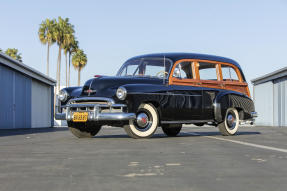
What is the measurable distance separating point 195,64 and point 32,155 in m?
5.53

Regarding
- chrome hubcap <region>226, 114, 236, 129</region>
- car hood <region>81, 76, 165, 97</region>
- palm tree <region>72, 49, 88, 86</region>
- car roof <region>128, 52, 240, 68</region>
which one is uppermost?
palm tree <region>72, 49, 88, 86</region>

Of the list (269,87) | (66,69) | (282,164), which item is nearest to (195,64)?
(282,164)

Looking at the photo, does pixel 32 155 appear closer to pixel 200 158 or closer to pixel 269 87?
pixel 200 158

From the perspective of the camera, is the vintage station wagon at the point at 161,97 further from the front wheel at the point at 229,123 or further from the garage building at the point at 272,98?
the garage building at the point at 272,98

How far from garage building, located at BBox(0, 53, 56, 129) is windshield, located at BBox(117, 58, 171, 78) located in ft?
34.8

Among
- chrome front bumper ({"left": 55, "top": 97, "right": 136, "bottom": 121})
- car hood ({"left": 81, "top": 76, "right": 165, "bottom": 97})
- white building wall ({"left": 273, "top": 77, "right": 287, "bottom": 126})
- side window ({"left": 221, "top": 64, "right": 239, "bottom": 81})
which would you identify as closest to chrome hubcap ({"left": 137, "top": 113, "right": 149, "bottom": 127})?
chrome front bumper ({"left": 55, "top": 97, "right": 136, "bottom": 121})

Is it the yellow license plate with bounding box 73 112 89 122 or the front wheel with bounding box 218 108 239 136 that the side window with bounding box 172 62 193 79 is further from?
the yellow license plate with bounding box 73 112 89 122

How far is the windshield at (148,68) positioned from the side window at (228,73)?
1.81 m

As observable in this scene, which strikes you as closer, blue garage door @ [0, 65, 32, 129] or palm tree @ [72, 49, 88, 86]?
blue garage door @ [0, 65, 32, 129]

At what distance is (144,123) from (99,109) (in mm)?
968

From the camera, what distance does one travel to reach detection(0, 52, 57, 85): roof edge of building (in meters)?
20.1

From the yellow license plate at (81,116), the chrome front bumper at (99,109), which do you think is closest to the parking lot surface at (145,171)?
the chrome front bumper at (99,109)

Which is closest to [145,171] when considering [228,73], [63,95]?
[63,95]

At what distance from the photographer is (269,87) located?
3162cm
